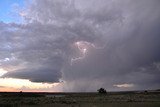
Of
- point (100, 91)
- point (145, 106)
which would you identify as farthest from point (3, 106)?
point (100, 91)

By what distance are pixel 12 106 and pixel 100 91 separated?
99.9 m

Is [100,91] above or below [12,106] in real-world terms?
above

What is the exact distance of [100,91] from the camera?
145375 mm

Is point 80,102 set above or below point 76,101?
below

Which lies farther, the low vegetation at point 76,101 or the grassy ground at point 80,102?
the low vegetation at point 76,101

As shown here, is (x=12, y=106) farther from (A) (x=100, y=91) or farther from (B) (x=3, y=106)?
(A) (x=100, y=91)

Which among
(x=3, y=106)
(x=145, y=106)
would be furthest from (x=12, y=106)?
(x=145, y=106)

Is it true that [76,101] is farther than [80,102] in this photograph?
Yes

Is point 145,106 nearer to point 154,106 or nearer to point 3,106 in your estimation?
point 154,106

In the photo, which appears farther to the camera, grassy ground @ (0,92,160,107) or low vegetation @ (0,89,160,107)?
low vegetation @ (0,89,160,107)

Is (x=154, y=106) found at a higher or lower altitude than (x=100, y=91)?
lower

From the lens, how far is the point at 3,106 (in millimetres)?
48500

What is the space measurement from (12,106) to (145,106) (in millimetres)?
24435

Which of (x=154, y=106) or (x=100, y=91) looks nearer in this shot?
(x=154, y=106)
